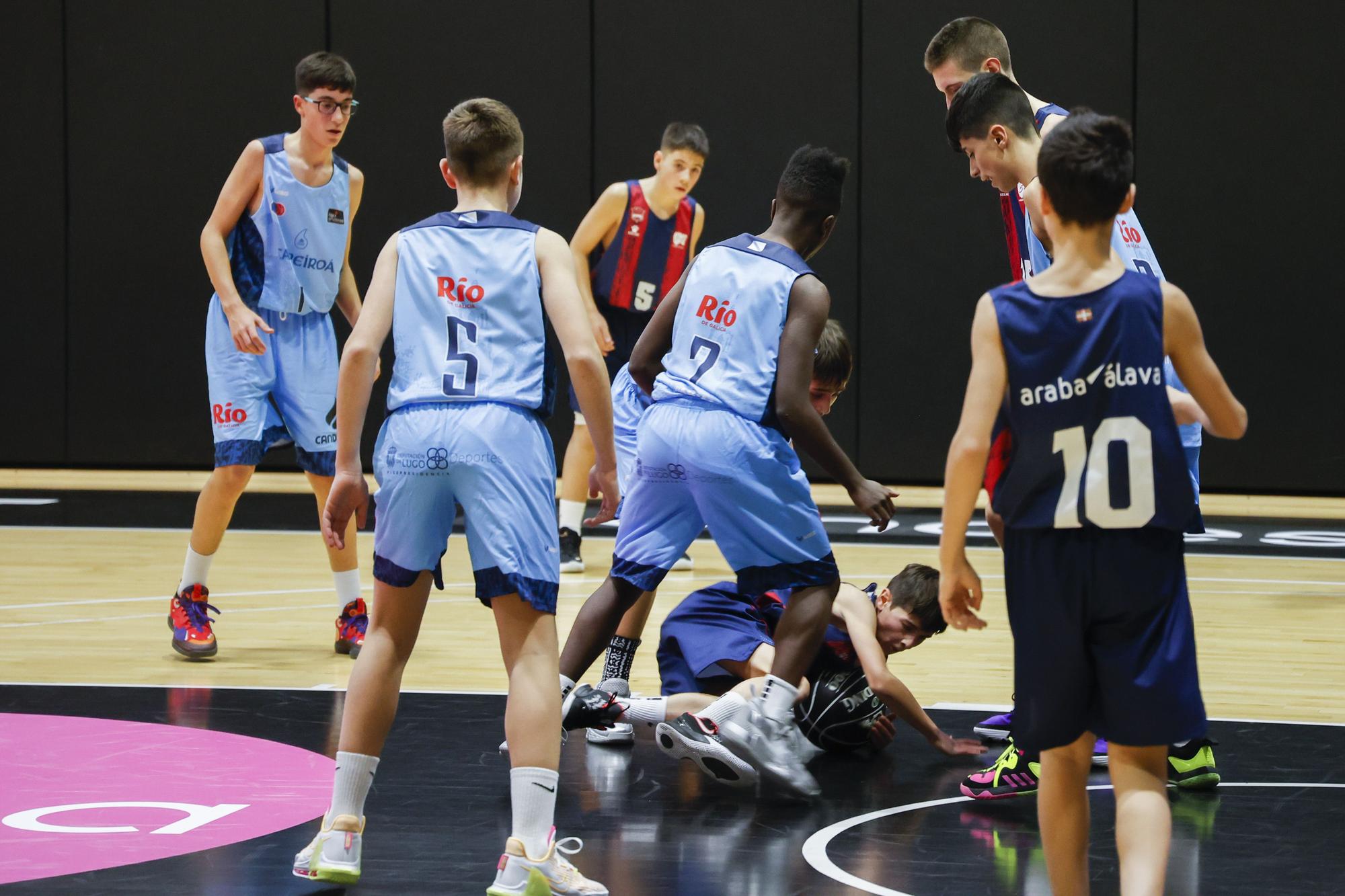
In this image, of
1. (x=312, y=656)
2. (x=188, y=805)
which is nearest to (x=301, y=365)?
(x=312, y=656)

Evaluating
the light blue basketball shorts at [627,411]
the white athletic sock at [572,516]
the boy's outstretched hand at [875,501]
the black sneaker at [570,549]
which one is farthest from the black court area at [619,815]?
the white athletic sock at [572,516]

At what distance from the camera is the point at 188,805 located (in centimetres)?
Answer: 370

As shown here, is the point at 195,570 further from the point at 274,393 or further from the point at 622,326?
the point at 622,326

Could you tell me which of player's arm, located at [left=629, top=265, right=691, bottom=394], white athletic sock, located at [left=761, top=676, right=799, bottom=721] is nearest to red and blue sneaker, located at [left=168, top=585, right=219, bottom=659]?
player's arm, located at [left=629, top=265, right=691, bottom=394]

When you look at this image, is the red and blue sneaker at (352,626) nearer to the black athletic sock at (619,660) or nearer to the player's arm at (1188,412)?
the black athletic sock at (619,660)

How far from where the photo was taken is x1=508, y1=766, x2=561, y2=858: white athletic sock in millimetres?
3021

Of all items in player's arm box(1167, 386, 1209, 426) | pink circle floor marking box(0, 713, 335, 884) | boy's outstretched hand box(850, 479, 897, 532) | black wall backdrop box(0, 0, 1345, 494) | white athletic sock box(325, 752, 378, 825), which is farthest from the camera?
black wall backdrop box(0, 0, 1345, 494)

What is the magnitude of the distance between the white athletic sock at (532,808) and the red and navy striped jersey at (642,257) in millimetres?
4595

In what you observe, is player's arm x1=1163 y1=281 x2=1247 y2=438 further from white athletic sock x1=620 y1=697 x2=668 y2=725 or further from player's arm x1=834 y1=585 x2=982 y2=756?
white athletic sock x1=620 y1=697 x2=668 y2=725

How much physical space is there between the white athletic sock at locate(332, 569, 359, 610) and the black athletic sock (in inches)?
50.0

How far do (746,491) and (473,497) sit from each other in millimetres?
945

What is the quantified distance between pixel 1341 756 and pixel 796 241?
190cm

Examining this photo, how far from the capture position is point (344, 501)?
10.2 ft

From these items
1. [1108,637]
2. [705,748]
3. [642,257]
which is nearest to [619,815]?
[705,748]
